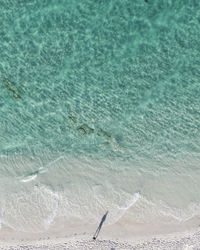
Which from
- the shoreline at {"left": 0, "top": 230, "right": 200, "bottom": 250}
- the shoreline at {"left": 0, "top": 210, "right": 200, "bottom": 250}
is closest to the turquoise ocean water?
the shoreline at {"left": 0, "top": 210, "right": 200, "bottom": 250}

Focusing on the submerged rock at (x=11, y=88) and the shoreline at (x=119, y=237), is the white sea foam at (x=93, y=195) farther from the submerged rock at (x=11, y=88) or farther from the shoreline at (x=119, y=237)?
the submerged rock at (x=11, y=88)

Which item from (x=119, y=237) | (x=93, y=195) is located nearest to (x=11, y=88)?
(x=93, y=195)

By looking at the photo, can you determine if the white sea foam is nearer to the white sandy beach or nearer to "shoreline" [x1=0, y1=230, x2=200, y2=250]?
the white sandy beach

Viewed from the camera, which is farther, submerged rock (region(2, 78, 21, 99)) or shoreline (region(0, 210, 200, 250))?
submerged rock (region(2, 78, 21, 99))

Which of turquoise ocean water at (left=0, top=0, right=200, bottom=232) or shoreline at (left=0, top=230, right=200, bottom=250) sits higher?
turquoise ocean water at (left=0, top=0, right=200, bottom=232)

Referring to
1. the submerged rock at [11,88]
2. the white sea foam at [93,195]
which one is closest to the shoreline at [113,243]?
the white sea foam at [93,195]

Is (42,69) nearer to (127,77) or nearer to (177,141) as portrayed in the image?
(127,77)

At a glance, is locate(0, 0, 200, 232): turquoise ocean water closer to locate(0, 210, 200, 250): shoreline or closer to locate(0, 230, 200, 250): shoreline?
locate(0, 210, 200, 250): shoreline

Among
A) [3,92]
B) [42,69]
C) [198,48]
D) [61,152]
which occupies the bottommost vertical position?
[61,152]

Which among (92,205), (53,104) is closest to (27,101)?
(53,104)
